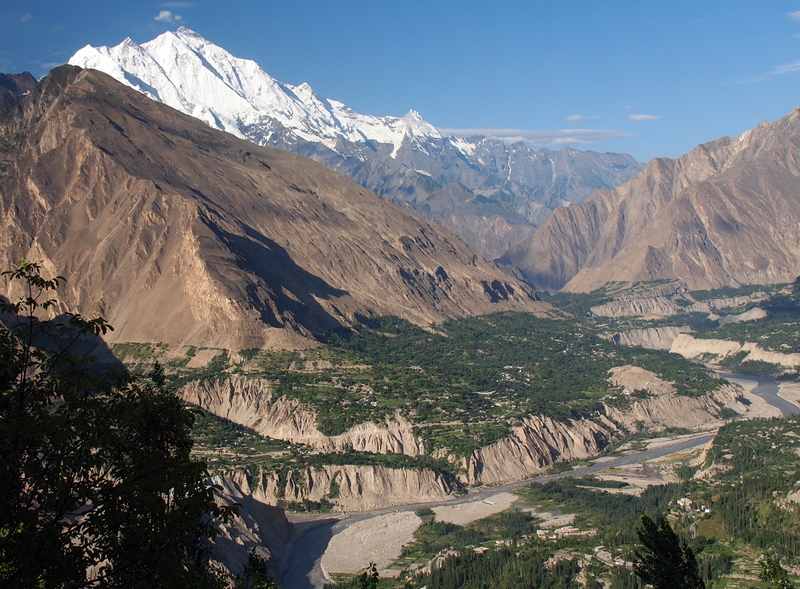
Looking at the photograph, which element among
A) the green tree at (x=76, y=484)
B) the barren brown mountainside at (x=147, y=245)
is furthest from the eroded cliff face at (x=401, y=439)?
the green tree at (x=76, y=484)

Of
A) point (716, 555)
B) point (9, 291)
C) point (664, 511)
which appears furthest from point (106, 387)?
point (9, 291)

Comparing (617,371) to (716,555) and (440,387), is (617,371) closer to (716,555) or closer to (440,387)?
(440,387)

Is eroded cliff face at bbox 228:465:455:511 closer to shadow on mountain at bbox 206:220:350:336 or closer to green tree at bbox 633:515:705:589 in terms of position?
shadow on mountain at bbox 206:220:350:336

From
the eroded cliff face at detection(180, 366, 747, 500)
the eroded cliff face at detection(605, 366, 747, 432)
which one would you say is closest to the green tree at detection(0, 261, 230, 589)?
the eroded cliff face at detection(180, 366, 747, 500)

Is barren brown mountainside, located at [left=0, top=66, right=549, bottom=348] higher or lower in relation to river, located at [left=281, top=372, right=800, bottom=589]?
higher

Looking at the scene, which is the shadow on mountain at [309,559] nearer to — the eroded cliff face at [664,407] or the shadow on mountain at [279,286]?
the eroded cliff face at [664,407]

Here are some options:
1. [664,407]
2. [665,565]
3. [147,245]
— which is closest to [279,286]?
[147,245]
